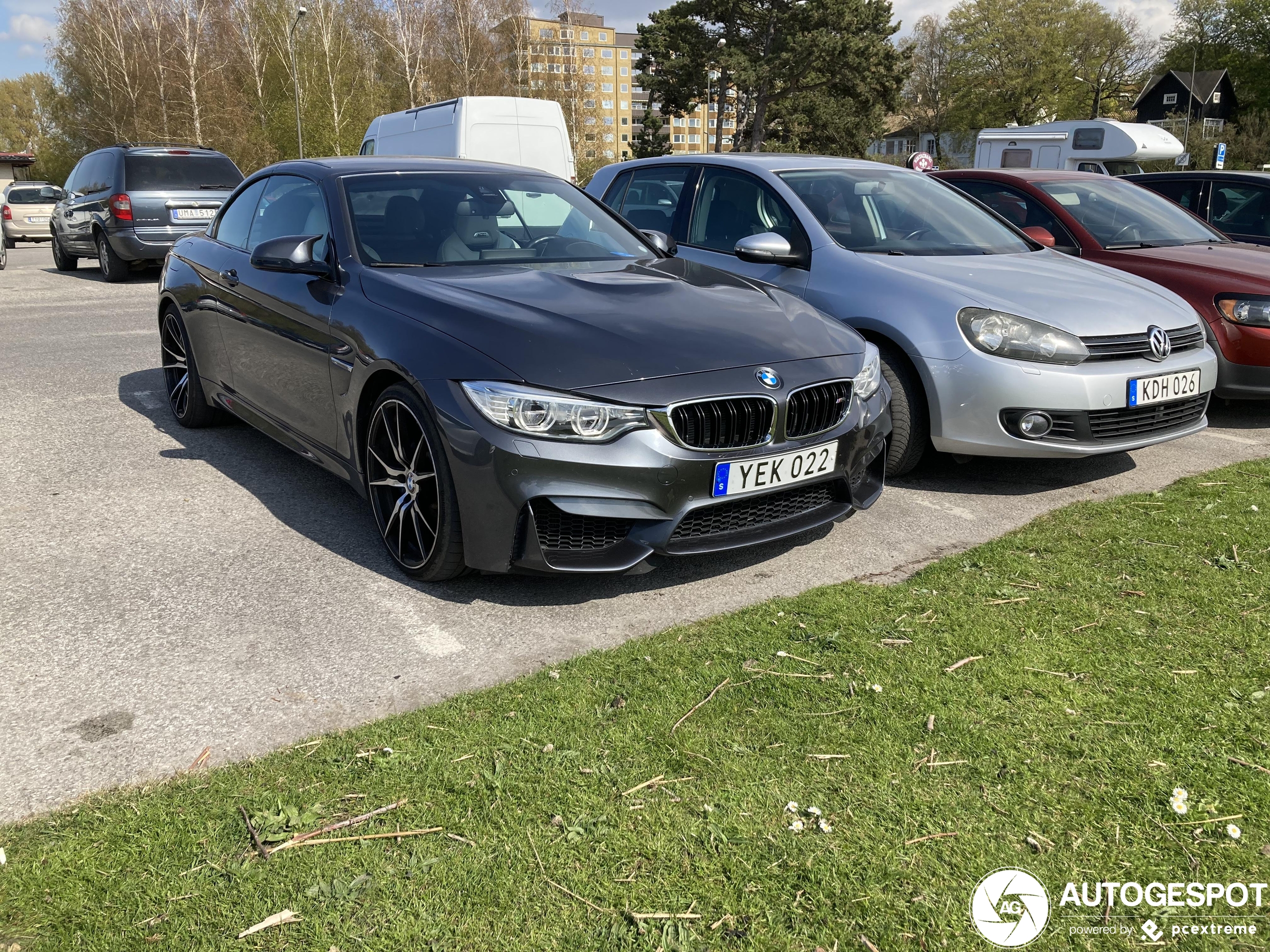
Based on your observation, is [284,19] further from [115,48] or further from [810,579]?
[810,579]

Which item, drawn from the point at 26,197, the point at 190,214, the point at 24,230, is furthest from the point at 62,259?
the point at 26,197

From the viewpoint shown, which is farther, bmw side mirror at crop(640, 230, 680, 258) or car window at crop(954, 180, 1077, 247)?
car window at crop(954, 180, 1077, 247)

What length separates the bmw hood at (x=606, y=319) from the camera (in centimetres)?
354

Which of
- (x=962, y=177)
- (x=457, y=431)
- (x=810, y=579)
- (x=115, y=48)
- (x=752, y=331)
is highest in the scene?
(x=115, y=48)

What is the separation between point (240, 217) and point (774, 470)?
11.4 ft

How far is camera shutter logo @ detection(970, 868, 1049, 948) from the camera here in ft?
6.76

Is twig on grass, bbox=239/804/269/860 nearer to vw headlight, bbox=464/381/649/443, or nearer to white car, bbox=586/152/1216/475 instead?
vw headlight, bbox=464/381/649/443

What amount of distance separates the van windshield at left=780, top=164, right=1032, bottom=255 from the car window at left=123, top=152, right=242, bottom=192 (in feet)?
35.4

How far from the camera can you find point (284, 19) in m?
54.1

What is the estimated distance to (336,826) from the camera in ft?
7.90

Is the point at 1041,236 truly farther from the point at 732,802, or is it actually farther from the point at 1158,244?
the point at 732,802

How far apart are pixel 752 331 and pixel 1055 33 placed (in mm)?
75186

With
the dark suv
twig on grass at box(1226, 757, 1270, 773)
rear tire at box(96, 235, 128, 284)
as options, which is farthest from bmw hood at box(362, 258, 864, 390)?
rear tire at box(96, 235, 128, 284)

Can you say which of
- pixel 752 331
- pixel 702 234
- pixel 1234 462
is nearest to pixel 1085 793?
pixel 752 331
